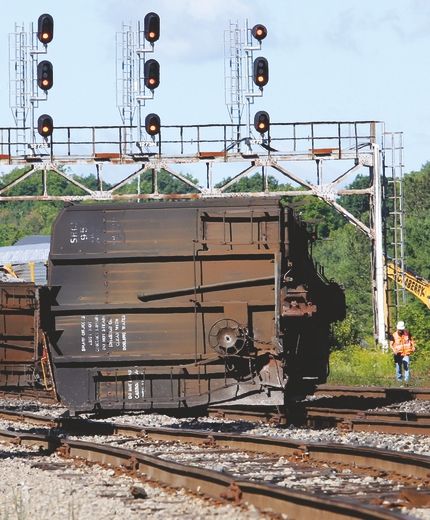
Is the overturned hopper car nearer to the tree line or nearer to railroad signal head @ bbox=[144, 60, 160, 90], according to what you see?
the tree line

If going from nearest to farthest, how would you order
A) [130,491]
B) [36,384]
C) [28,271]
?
[130,491], [36,384], [28,271]

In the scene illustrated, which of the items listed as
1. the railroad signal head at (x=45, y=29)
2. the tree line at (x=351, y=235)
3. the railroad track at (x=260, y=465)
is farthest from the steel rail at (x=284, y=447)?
the railroad signal head at (x=45, y=29)

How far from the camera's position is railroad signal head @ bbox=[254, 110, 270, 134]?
3919 cm

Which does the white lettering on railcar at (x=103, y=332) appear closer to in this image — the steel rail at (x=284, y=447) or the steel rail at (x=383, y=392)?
the steel rail at (x=284, y=447)

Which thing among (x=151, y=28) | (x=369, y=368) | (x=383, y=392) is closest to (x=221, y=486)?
(x=383, y=392)

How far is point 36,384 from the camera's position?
27.2 metres

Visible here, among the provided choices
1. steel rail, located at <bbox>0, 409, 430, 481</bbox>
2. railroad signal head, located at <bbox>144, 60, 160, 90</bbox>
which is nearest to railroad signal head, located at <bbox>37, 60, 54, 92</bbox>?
railroad signal head, located at <bbox>144, 60, 160, 90</bbox>

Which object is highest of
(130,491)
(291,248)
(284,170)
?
(284,170)

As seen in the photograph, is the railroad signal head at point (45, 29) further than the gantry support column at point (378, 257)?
No

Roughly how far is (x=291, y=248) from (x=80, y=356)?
11.0 feet

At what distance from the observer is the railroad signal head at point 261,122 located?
3919 centimetres

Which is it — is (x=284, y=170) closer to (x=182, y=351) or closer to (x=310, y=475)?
(x=182, y=351)

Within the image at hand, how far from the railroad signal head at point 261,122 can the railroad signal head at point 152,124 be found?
3000 millimetres

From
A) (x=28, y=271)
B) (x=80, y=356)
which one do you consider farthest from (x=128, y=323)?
(x=28, y=271)
